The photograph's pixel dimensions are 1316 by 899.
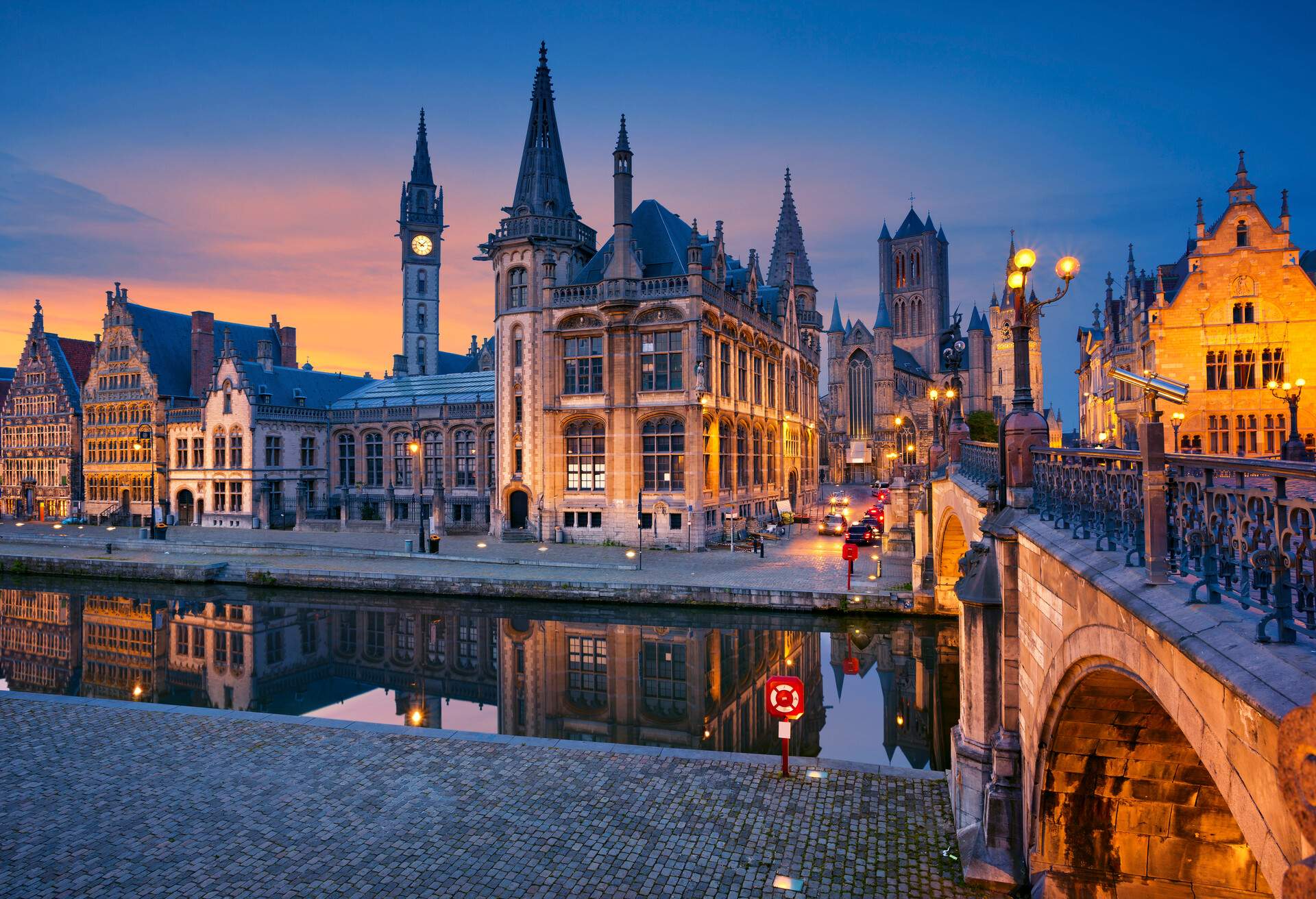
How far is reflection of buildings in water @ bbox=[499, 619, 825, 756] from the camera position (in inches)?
613

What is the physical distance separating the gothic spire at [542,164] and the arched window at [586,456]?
39.2 feet

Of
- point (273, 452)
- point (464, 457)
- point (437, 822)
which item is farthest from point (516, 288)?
point (437, 822)

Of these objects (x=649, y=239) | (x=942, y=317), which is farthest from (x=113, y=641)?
(x=942, y=317)

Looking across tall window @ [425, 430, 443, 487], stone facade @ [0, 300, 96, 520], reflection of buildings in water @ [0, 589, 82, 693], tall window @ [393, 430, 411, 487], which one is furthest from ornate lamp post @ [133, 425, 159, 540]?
reflection of buildings in water @ [0, 589, 82, 693]

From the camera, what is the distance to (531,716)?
16703 mm

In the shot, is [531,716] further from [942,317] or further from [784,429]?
[942,317]

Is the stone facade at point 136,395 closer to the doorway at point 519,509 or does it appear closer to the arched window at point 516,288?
the arched window at point 516,288

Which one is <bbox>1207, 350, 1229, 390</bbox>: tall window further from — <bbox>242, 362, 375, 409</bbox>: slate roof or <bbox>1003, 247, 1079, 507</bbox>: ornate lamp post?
<bbox>242, 362, 375, 409</bbox>: slate roof

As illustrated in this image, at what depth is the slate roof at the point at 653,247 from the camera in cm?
3828

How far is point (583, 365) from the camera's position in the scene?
38375 mm

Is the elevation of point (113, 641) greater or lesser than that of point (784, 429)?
lesser

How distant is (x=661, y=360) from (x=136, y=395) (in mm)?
44607

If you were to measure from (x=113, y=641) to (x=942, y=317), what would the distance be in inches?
4259

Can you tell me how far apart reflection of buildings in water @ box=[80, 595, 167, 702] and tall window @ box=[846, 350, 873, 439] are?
84.0 metres
